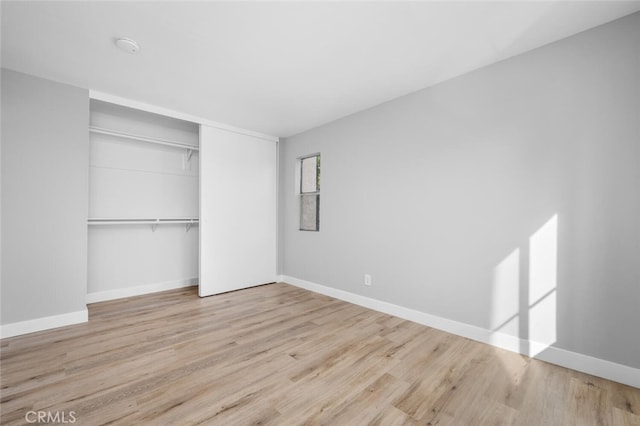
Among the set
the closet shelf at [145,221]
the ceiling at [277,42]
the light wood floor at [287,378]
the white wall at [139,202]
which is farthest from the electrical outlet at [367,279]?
the white wall at [139,202]

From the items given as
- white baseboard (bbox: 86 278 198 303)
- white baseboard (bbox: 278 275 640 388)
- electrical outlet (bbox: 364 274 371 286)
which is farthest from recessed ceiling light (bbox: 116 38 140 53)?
white baseboard (bbox: 278 275 640 388)

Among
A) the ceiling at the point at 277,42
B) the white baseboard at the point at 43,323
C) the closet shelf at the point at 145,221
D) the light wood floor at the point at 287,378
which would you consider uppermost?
→ the ceiling at the point at 277,42

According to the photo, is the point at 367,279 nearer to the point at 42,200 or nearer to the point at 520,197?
the point at 520,197

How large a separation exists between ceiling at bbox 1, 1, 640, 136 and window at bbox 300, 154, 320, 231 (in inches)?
56.3

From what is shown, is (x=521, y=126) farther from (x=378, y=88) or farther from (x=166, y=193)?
(x=166, y=193)

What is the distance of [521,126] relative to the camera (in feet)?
7.40

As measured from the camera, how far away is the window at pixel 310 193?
168 inches

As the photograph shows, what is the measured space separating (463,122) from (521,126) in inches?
19.2

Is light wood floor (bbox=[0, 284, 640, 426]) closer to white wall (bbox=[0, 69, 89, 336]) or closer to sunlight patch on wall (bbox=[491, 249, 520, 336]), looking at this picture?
sunlight patch on wall (bbox=[491, 249, 520, 336])

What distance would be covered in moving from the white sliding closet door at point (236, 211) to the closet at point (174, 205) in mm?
15

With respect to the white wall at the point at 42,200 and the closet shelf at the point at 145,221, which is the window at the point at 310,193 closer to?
the closet shelf at the point at 145,221

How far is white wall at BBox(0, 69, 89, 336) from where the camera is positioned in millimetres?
2529

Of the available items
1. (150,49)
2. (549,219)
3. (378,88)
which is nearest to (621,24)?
(549,219)

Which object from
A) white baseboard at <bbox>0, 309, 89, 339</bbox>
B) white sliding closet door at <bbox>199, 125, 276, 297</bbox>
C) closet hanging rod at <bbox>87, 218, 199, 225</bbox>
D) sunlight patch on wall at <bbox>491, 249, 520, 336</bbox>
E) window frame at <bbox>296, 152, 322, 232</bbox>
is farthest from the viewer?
window frame at <bbox>296, 152, 322, 232</bbox>
